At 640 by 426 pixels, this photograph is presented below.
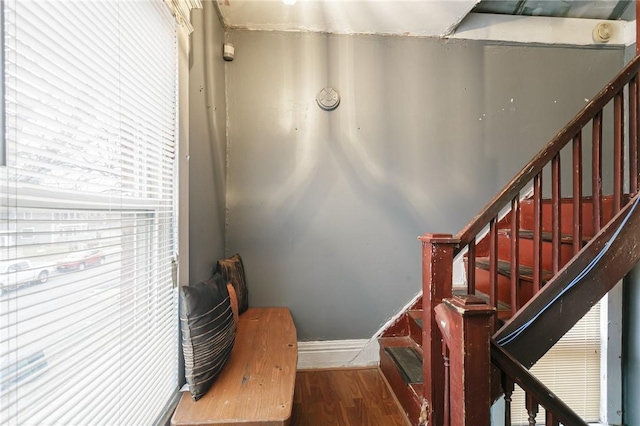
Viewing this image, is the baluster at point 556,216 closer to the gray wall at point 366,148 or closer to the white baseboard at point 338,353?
the gray wall at point 366,148

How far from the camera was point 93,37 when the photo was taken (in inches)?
29.8

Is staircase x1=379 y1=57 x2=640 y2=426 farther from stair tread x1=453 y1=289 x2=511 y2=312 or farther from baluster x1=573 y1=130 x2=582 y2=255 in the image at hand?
stair tread x1=453 y1=289 x2=511 y2=312

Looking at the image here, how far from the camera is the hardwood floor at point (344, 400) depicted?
1.54m

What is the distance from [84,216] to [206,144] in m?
0.98

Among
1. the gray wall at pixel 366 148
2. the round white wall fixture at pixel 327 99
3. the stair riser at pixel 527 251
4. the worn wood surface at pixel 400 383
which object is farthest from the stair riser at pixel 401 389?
the round white wall fixture at pixel 327 99

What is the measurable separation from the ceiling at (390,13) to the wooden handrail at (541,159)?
100 cm

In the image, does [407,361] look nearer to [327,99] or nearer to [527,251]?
[527,251]

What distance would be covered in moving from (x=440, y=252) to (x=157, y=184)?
4.13 ft

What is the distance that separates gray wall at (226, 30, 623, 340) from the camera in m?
2.06

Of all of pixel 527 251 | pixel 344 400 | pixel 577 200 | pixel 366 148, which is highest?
pixel 366 148

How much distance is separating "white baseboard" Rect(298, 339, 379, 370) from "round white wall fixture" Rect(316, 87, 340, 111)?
1833 mm

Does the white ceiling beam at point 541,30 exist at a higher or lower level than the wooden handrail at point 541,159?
higher

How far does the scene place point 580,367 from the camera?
203cm

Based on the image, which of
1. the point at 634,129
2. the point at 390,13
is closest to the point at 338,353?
the point at 634,129
